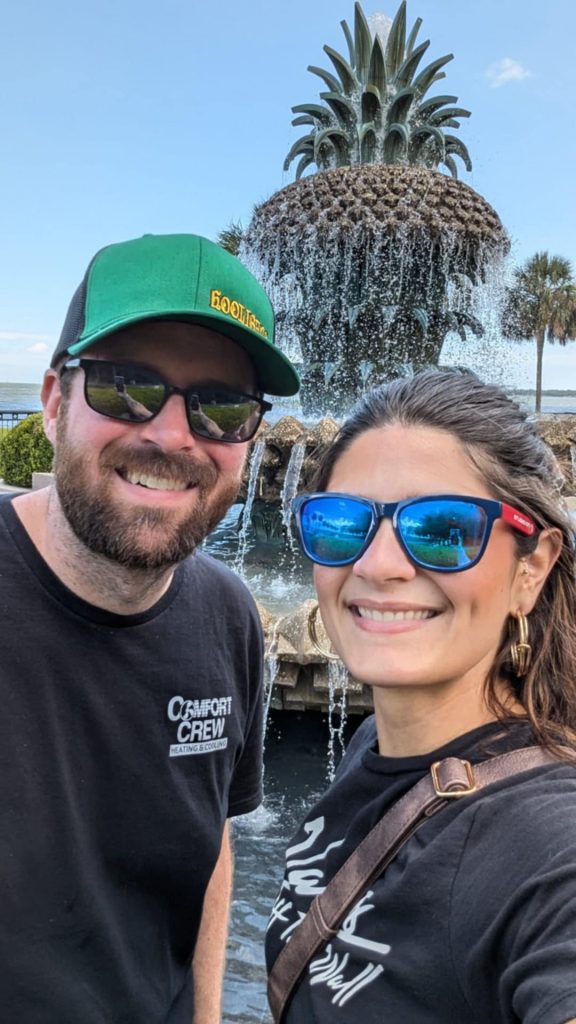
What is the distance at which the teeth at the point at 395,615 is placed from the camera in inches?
61.0

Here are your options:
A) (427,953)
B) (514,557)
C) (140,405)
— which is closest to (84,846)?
(427,953)

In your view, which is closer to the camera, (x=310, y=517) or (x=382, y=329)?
(x=310, y=517)

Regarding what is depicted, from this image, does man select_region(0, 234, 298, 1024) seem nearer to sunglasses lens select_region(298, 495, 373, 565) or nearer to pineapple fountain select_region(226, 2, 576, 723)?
sunglasses lens select_region(298, 495, 373, 565)

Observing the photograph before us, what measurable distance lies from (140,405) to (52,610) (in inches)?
21.1

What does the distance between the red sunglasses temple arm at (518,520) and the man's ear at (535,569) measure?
60mm

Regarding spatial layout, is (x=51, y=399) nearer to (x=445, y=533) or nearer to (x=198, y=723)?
(x=198, y=723)

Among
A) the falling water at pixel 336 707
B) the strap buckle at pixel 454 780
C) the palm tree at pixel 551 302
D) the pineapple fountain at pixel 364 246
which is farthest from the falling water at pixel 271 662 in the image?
the palm tree at pixel 551 302

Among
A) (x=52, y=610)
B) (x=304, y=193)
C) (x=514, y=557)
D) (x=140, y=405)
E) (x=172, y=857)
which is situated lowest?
(x=172, y=857)

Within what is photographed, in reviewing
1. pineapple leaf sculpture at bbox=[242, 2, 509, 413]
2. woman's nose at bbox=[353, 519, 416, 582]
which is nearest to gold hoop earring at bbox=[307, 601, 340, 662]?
woman's nose at bbox=[353, 519, 416, 582]

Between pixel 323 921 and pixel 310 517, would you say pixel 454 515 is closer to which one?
pixel 310 517

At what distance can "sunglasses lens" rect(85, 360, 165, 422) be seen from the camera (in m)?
1.73

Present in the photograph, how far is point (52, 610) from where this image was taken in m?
1.72

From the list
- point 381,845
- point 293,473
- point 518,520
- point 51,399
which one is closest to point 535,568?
point 518,520

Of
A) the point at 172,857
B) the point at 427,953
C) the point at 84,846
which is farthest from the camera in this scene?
the point at 172,857
